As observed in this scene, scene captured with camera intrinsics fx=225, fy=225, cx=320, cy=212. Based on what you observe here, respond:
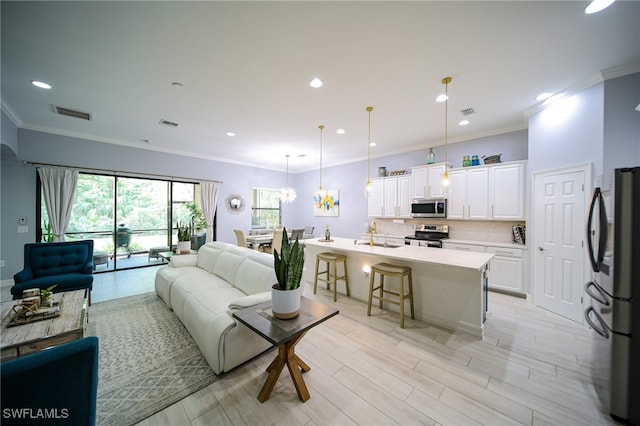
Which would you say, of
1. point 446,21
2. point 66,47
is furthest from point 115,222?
point 446,21

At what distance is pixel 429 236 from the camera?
4.98 metres

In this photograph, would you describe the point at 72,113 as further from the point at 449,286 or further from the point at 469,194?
the point at 469,194

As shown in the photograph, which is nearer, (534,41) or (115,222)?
A: (534,41)

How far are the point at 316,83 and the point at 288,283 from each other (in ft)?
7.82

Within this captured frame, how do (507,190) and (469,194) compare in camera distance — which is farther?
(469,194)

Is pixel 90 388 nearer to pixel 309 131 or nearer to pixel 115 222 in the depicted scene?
pixel 309 131

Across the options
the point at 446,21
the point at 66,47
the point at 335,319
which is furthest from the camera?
the point at 335,319

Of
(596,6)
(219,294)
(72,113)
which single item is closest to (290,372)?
(219,294)

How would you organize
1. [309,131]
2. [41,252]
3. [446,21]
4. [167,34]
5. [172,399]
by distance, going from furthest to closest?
[309,131] < [41,252] < [167,34] < [446,21] < [172,399]

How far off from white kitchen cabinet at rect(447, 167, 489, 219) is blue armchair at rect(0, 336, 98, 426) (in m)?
5.06

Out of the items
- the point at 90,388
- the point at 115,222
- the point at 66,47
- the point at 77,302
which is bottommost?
the point at 77,302

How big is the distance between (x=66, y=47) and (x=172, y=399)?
3.37m

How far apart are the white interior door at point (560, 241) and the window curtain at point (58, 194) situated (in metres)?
8.51

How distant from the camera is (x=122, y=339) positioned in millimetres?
2541
